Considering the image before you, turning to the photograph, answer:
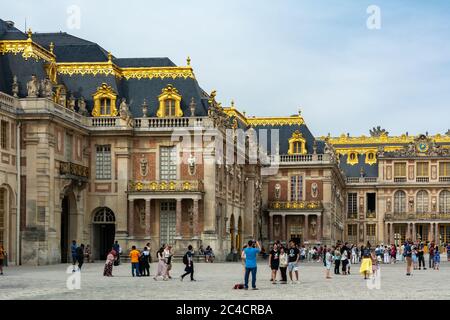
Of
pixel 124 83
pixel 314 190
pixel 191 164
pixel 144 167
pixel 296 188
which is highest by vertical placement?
pixel 124 83

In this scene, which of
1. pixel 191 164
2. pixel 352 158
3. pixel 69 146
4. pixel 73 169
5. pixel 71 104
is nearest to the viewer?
pixel 73 169

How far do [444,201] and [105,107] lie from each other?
5784cm

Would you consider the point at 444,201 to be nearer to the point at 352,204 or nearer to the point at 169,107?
the point at 352,204

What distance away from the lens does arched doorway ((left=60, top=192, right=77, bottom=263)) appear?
54.4 meters

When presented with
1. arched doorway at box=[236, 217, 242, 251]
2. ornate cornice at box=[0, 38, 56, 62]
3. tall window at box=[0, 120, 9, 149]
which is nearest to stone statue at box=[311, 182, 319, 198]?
arched doorway at box=[236, 217, 242, 251]

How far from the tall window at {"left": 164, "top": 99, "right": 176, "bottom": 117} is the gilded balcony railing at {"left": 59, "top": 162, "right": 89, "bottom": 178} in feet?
18.4

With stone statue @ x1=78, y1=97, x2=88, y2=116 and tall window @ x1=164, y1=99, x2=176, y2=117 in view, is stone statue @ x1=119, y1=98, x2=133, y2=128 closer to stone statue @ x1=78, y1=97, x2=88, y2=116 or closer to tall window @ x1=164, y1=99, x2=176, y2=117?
stone statue @ x1=78, y1=97, x2=88, y2=116

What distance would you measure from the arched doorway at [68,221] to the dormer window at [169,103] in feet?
23.1

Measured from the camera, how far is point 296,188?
82.7 meters

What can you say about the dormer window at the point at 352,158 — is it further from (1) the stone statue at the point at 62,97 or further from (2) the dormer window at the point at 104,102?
(1) the stone statue at the point at 62,97

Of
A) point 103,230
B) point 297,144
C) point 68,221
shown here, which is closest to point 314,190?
point 297,144

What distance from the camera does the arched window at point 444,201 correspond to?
105312 millimetres

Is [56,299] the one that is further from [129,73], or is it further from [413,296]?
[129,73]

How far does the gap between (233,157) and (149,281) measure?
29725 mm
